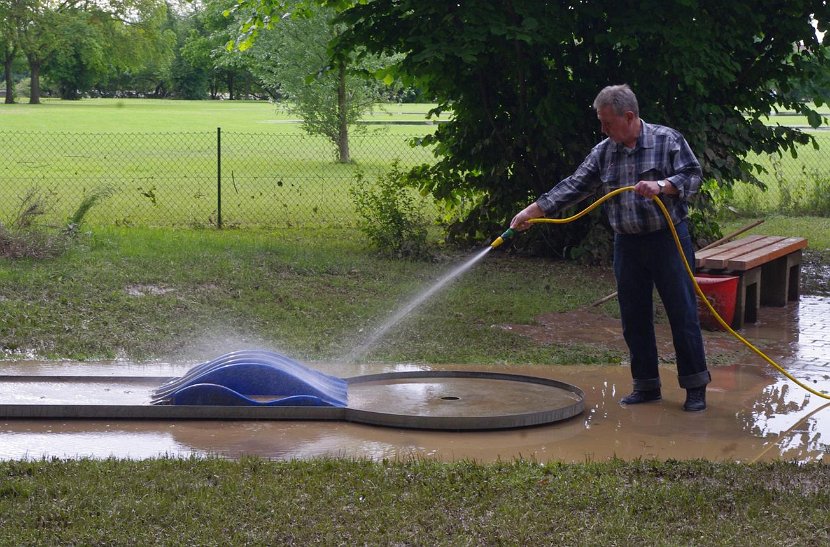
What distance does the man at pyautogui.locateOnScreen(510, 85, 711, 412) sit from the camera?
6.17 m

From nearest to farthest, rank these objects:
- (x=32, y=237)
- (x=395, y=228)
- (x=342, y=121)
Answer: (x=32, y=237) → (x=395, y=228) → (x=342, y=121)

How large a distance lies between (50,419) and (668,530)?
3640 millimetres

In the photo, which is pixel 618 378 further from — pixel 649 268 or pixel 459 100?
pixel 459 100

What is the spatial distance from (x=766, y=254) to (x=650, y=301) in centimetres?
371

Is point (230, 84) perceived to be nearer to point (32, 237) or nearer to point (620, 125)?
point (32, 237)

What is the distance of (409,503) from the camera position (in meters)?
4.72

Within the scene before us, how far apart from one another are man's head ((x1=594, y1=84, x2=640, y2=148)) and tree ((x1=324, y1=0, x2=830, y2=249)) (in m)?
5.05

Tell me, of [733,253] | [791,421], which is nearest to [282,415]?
[791,421]

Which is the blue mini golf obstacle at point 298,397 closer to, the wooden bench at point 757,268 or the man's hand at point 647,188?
the man's hand at point 647,188

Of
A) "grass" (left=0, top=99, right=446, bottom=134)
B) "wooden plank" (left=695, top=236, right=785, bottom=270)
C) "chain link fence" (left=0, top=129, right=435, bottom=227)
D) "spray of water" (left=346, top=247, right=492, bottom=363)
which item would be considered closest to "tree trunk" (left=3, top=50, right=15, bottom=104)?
"grass" (left=0, top=99, right=446, bottom=134)

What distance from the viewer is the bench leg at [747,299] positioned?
948 centimetres

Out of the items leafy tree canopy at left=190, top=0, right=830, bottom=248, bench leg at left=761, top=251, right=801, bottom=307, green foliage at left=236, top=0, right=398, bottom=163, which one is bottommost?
bench leg at left=761, top=251, right=801, bottom=307

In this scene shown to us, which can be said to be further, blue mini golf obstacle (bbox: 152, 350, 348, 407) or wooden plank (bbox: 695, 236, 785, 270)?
wooden plank (bbox: 695, 236, 785, 270)

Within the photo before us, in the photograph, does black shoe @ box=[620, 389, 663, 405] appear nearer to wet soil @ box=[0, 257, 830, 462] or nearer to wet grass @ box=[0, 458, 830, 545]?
wet soil @ box=[0, 257, 830, 462]
